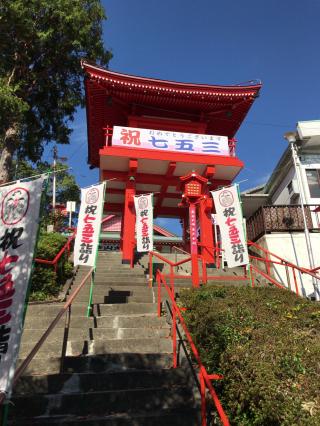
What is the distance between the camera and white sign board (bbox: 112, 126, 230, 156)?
45.4 feet

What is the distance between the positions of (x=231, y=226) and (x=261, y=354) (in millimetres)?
5578

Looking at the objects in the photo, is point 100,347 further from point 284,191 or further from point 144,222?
point 284,191

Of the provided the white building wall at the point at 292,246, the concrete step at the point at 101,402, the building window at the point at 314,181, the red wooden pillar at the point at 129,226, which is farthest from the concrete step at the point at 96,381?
the building window at the point at 314,181

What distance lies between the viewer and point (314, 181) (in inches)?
640

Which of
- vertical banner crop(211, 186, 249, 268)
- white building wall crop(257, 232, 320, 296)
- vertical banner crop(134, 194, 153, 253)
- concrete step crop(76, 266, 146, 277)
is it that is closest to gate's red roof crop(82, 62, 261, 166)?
vertical banner crop(134, 194, 153, 253)

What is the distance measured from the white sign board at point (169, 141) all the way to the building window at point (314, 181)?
15.1 ft

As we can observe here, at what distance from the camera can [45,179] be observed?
161 inches

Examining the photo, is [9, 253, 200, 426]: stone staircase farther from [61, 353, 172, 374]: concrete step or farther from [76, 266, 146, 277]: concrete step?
[76, 266, 146, 277]: concrete step

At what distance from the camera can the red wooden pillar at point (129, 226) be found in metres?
13.0

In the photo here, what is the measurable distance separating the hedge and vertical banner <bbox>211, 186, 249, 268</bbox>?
479 cm

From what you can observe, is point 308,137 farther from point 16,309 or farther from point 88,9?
point 16,309

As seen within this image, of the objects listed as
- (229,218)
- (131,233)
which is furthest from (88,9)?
(229,218)

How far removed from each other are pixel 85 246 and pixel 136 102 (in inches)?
334

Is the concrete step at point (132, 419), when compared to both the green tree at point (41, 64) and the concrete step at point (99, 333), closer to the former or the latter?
the concrete step at point (99, 333)
